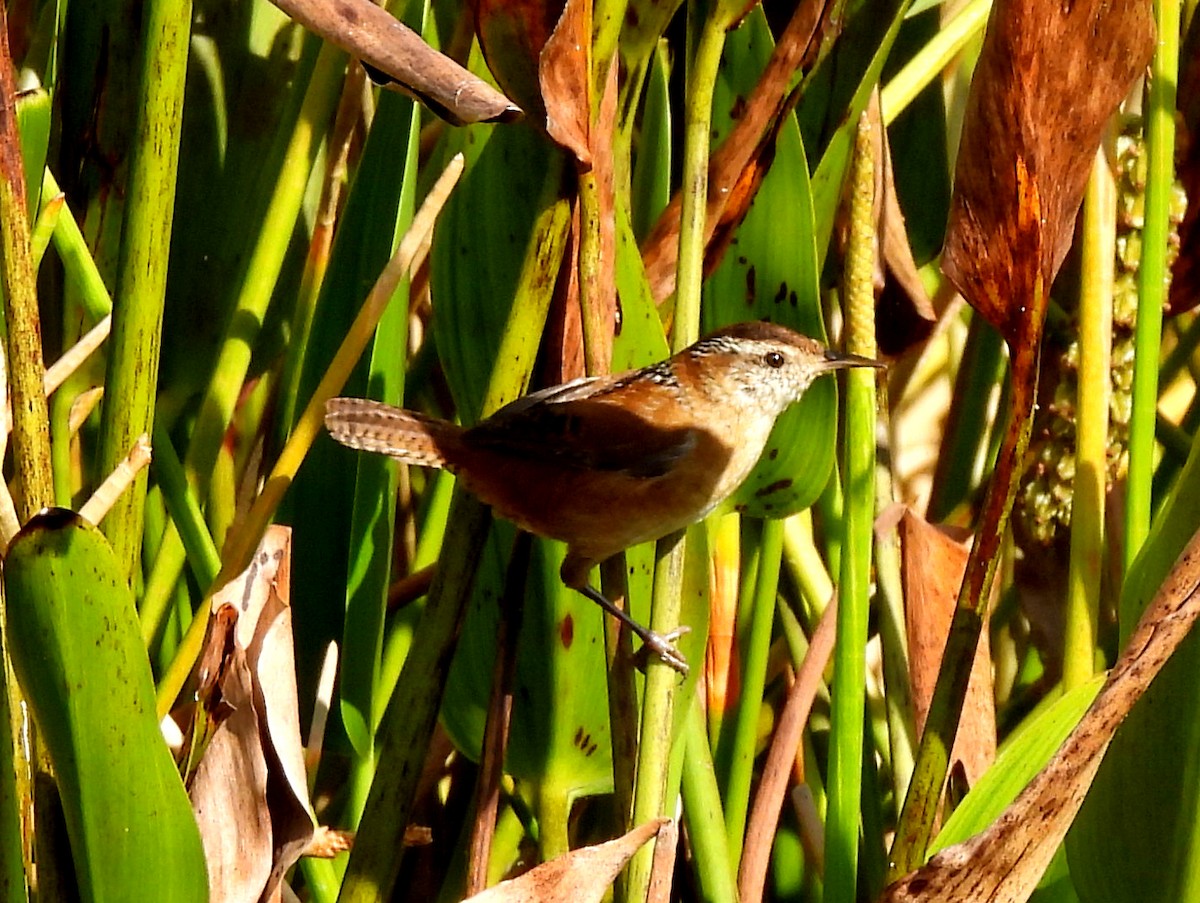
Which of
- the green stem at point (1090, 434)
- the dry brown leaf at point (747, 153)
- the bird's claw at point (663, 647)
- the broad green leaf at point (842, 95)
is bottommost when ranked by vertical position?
the bird's claw at point (663, 647)

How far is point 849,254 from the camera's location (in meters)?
1.32

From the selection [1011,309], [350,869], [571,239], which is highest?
[571,239]

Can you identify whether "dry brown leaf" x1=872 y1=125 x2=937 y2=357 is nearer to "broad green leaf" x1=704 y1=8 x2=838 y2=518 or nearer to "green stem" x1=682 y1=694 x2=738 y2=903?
"broad green leaf" x1=704 y1=8 x2=838 y2=518

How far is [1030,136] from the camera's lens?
1.02 metres

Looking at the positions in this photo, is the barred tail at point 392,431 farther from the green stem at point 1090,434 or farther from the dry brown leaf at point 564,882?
the green stem at point 1090,434

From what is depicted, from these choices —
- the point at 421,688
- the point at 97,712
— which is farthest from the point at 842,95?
the point at 97,712

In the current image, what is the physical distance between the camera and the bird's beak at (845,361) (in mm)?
1304

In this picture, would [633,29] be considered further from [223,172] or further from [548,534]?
[223,172]

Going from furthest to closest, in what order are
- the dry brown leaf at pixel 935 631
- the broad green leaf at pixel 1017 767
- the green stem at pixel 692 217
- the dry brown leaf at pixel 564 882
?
the dry brown leaf at pixel 935 631 < the broad green leaf at pixel 1017 767 < the green stem at pixel 692 217 < the dry brown leaf at pixel 564 882

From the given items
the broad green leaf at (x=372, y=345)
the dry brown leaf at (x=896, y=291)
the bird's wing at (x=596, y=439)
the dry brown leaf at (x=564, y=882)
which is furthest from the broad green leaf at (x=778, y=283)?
the dry brown leaf at (x=564, y=882)

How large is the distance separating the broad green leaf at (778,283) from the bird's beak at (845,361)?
0.04m

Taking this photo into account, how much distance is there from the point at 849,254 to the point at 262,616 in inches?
25.5

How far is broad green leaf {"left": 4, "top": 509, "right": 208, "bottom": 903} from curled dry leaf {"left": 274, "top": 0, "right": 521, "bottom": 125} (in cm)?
34

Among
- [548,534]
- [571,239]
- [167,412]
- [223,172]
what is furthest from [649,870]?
[223,172]
